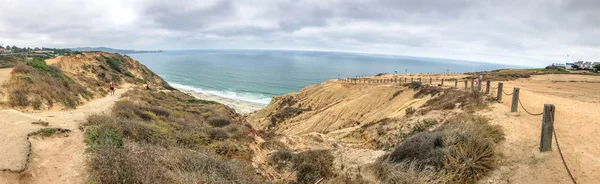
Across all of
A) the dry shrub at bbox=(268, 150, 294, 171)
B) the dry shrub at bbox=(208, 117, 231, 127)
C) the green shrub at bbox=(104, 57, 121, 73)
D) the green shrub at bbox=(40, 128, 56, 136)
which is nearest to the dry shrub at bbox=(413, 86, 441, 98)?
the dry shrub at bbox=(208, 117, 231, 127)

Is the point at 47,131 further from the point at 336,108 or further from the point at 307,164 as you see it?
the point at 336,108

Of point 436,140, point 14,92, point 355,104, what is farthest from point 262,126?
point 436,140

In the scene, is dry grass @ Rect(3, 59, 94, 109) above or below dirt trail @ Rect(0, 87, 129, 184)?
above

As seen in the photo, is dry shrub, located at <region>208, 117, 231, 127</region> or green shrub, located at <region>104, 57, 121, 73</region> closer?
dry shrub, located at <region>208, 117, 231, 127</region>

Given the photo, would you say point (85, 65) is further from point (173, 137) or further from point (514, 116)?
point (514, 116)

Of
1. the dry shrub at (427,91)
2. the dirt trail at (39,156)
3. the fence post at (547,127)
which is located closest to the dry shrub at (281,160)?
the dirt trail at (39,156)

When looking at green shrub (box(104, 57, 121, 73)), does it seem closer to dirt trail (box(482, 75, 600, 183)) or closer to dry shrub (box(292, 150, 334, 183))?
dry shrub (box(292, 150, 334, 183))

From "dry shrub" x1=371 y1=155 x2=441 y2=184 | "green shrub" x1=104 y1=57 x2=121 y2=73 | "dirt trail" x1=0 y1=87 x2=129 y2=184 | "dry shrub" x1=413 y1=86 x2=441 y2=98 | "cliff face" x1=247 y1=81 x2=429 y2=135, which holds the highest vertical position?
"green shrub" x1=104 y1=57 x2=121 y2=73

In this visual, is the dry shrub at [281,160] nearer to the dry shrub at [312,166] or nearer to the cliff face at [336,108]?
the dry shrub at [312,166]
